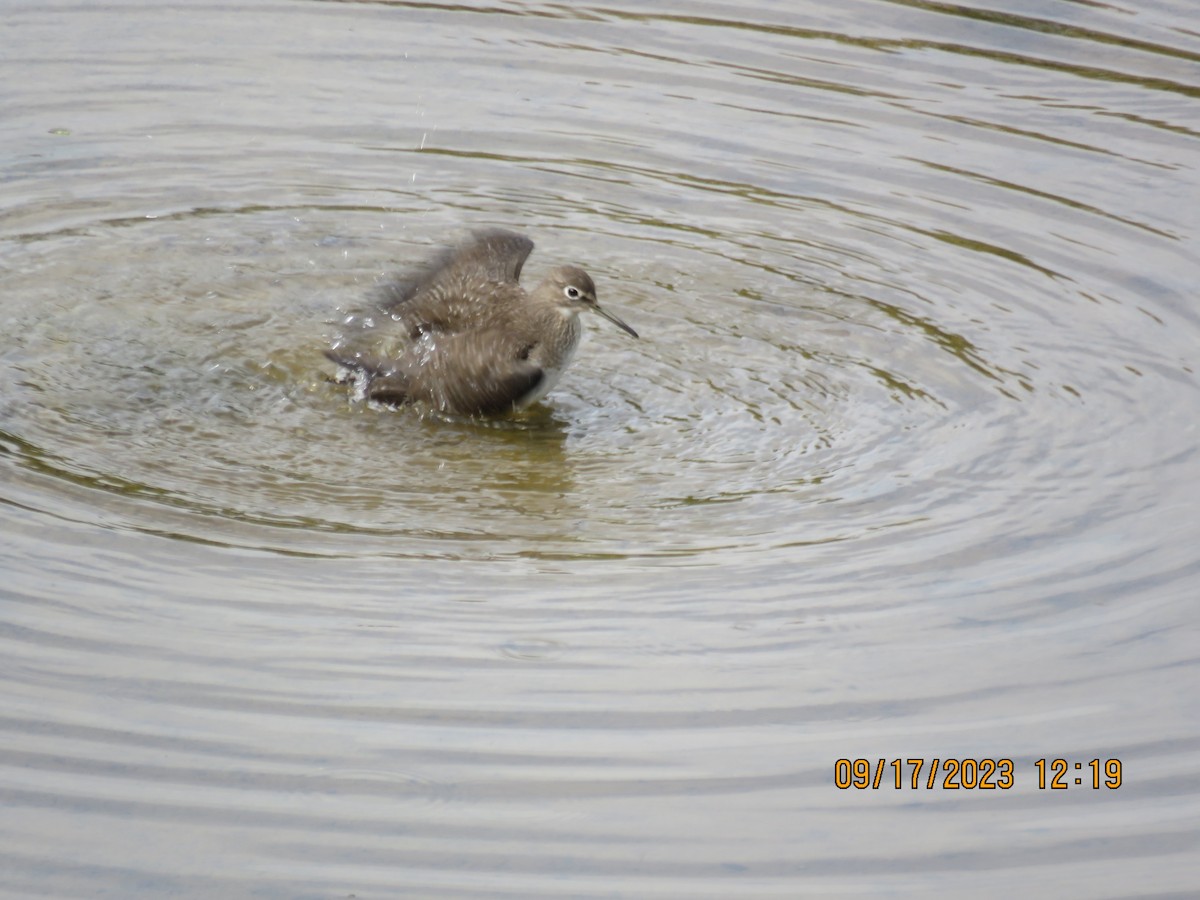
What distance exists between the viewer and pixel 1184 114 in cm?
1105

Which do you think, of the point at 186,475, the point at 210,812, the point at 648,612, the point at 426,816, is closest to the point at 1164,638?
the point at 648,612

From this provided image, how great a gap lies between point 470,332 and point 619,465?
1.24 metres

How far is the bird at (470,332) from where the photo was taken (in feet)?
25.2

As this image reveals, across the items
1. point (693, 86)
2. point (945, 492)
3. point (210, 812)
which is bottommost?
point (210, 812)

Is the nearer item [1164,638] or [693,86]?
[1164,638]

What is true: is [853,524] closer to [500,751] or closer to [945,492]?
[945,492]

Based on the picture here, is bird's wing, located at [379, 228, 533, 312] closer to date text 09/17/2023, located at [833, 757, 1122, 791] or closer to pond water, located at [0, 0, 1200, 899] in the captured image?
pond water, located at [0, 0, 1200, 899]

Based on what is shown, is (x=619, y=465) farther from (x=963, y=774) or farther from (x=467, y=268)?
(x=963, y=774)

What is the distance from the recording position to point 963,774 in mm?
5016

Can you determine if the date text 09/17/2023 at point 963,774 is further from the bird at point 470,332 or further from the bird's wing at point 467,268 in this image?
the bird's wing at point 467,268

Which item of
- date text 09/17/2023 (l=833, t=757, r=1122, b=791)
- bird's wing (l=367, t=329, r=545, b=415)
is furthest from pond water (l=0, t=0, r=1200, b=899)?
bird's wing (l=367, t=329, r=545, b=415)

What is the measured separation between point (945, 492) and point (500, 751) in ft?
8.30

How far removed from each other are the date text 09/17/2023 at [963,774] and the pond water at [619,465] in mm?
25

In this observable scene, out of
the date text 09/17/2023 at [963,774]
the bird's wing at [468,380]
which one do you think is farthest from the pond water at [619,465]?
the bird's wing at [468,380]
